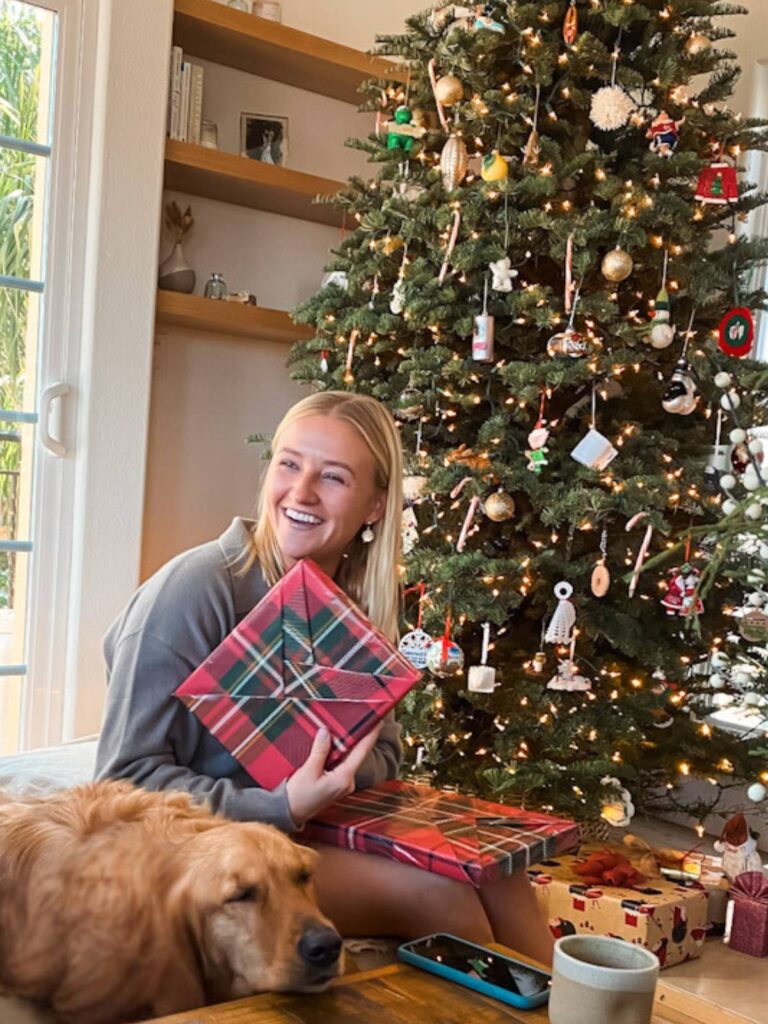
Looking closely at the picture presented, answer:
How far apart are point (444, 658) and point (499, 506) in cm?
41

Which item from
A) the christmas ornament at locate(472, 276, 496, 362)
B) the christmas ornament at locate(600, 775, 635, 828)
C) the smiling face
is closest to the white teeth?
the smiling face

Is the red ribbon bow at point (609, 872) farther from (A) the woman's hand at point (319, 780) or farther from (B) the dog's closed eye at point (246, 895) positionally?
(B) the dog's closed eye at point (246, 895)

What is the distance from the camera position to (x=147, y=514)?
141 inches

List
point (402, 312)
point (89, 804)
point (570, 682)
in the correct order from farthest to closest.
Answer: point (402, 312)
point (570, 682)
point (89, 804)

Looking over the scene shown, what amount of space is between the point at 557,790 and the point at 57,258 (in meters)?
2.16

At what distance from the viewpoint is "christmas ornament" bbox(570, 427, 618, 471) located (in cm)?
266

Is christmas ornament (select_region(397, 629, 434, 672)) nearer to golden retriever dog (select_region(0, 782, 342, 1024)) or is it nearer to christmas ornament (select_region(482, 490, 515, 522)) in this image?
christmas ornament (select_region(482, 490, 515, 522))

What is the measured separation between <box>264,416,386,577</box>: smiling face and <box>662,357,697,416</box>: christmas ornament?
57.5 inches

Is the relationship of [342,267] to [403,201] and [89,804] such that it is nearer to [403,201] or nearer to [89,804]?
[403,201]

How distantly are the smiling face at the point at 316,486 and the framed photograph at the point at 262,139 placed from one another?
244 centimetres

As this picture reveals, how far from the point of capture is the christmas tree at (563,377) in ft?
8.82

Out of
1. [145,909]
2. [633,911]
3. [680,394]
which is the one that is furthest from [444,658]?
[145,909]

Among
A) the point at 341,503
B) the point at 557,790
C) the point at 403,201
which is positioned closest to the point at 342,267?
the point at 403,201

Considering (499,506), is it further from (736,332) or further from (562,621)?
(736,332)
